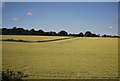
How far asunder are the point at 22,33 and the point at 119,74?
3126cm

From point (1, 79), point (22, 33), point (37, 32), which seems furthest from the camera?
point (37, 32)

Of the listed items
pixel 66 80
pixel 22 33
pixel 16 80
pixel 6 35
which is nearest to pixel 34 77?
pixel 16 80

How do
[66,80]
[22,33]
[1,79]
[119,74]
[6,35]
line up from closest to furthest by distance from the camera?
[1,79] → [66,80] → [119,74] → [6,35] → [22,33]

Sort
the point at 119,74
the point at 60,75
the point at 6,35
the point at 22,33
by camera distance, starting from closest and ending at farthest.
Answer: the point at 60,75, the point at 119,74, the point at 6,35, the point at 22,33

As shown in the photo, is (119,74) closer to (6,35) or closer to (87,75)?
(87,75)

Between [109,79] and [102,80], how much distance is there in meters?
0.29

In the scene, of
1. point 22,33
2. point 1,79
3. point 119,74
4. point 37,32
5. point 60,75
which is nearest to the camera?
point 1,79

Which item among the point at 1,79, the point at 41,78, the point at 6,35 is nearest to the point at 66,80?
the point at 41,78

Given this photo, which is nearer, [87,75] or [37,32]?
[87,75]

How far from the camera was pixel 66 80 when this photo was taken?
173 inches

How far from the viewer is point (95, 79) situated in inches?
179

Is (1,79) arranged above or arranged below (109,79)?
above

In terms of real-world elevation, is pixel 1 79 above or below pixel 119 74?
above

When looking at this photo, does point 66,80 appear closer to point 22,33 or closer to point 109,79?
point 109,79
